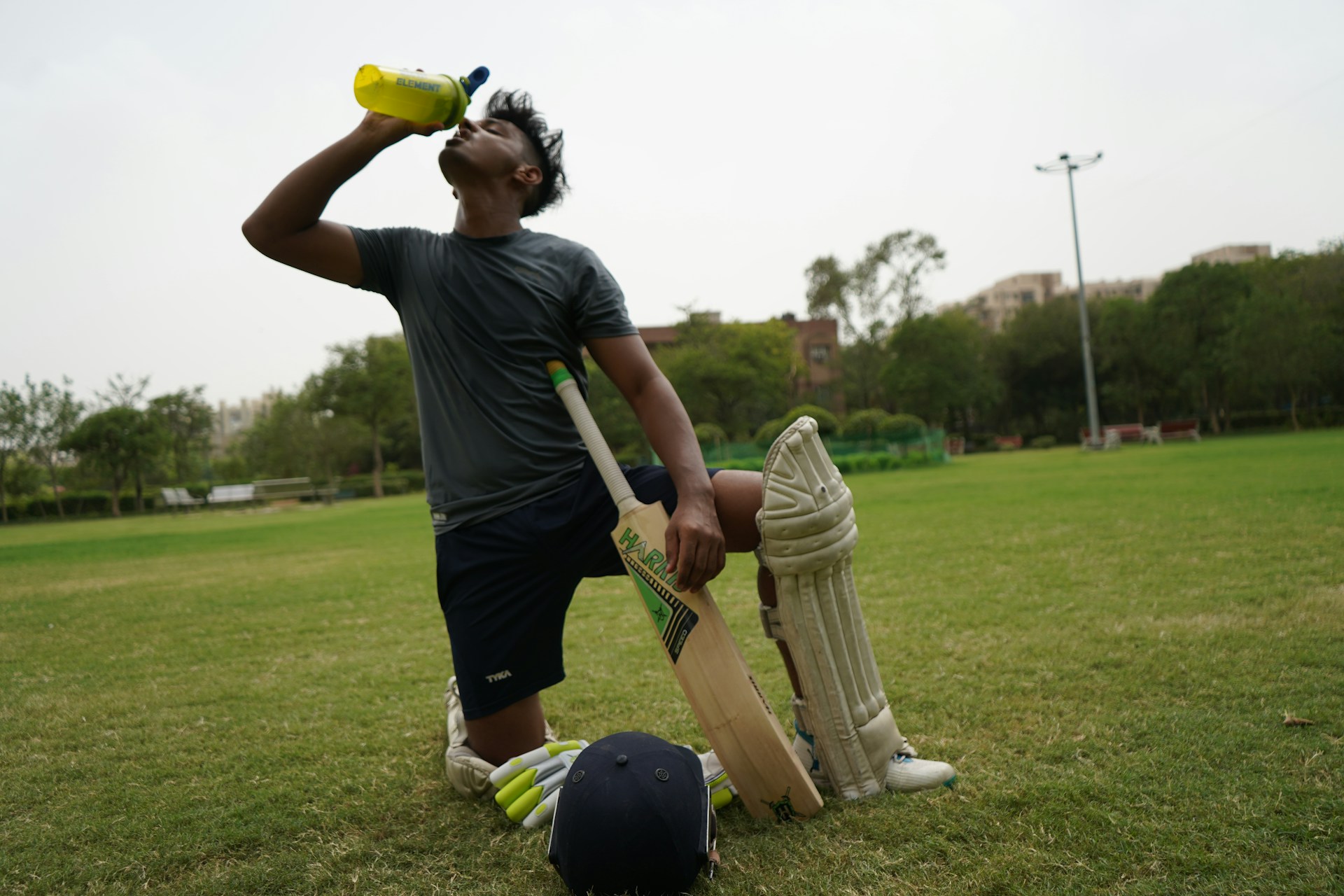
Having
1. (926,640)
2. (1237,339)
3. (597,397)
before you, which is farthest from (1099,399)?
(926,640)

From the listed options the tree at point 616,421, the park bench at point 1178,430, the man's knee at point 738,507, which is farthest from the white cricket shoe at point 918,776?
the park bench at point 1178,430

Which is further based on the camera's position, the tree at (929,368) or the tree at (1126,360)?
the tree at (1126,360)

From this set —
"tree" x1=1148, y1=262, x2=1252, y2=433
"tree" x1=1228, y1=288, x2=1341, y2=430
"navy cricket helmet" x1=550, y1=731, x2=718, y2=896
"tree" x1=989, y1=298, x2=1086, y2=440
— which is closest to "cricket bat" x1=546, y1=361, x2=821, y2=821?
"navy cricket helmet" x1=550, y1=731, x2=718, y2=896

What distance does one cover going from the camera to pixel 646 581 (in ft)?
7.31

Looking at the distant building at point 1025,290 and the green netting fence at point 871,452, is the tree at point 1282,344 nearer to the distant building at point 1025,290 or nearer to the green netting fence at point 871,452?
the green netting fence at point 871,452

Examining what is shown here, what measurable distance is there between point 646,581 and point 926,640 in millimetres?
2244

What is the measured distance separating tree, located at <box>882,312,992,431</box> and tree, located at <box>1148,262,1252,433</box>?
918cm

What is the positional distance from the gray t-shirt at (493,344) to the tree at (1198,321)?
139 ft

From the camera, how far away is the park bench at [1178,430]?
32.9 m

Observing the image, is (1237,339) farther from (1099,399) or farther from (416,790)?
(416,790)

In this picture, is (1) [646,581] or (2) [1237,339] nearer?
(1) [646,581]

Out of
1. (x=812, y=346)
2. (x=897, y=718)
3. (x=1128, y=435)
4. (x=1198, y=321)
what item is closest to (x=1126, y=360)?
(x=1198, y=321)

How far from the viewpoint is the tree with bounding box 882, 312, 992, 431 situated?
43.8m

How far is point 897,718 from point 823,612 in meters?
1.00
